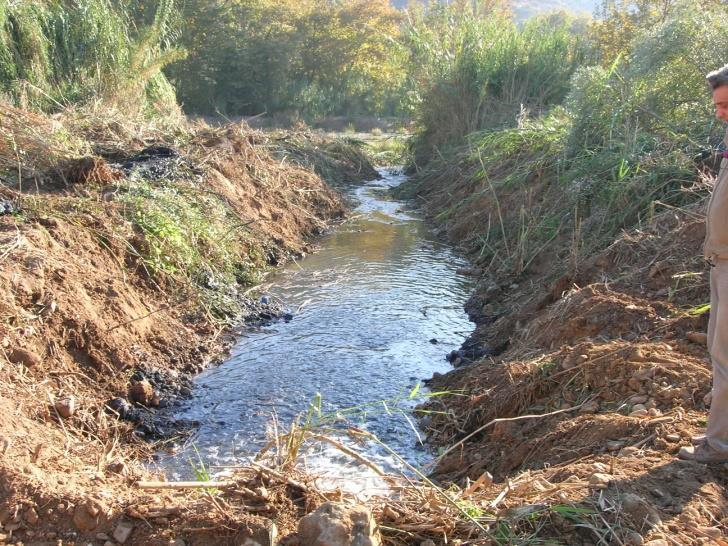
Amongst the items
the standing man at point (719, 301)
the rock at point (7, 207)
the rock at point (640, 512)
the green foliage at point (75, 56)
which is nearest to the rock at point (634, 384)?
the standing man at point (719, 301)

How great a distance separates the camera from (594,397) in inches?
147

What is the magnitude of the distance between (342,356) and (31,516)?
3.21 metres

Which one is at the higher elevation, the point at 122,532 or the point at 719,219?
the point at 719,219

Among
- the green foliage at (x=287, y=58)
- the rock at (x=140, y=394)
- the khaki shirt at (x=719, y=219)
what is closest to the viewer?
the khaki shirt at (x=719, y=219)

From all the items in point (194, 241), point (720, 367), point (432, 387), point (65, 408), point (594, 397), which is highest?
point (720, 367)

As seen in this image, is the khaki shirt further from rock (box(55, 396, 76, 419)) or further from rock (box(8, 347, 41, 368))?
rock (box(8, 347, 41, 368))

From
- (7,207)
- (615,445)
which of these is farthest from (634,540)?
(7,207)

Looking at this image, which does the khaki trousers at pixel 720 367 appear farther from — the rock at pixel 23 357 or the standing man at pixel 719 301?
the rock at pixel 23 357

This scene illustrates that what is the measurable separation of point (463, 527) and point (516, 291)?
4.60 metres

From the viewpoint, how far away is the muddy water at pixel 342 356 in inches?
168

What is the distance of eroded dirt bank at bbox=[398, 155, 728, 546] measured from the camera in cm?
246

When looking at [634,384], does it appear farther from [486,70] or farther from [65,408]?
[486,70]

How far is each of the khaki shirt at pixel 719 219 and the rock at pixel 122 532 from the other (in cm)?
263

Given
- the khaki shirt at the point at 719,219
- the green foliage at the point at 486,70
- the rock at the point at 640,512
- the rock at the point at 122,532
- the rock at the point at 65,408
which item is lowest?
the rock at the point at 65,408
